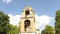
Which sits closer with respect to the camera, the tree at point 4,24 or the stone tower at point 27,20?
the stone tower at point 27,20

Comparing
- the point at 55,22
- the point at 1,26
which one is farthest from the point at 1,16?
the point at 55,22

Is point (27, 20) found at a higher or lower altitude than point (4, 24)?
lower

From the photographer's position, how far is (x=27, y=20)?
34250 mm

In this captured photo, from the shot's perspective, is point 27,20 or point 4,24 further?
point 4,24

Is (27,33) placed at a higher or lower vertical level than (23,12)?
lower

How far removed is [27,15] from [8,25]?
81.3ft

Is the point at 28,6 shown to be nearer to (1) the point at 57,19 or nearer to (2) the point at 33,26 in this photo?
(2) the point at 33,26

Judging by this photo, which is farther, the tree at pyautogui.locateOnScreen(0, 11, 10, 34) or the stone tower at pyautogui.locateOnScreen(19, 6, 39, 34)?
the tree at pyautogui.locateOnScreen(0, 11, 10, 34)

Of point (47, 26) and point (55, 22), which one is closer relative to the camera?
point (55, 22)

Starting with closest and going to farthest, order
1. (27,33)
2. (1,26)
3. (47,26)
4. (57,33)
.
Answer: (27,33), (57,33), (1,26), (47,26)

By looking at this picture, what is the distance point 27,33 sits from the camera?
108 ft

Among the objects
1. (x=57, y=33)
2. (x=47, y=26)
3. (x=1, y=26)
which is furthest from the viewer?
(x=47, y=26)

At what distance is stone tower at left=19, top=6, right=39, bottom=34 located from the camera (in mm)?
33531

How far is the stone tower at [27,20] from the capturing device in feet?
110
